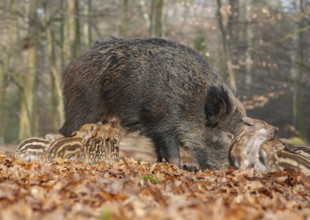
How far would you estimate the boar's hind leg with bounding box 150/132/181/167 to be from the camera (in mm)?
9969

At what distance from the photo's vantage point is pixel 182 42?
82.7 ft

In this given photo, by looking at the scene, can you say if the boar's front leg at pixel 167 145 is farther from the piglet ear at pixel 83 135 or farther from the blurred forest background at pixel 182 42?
the blurred forest background at pixel 182 42

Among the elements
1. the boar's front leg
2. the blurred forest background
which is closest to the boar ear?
the boar's front leg

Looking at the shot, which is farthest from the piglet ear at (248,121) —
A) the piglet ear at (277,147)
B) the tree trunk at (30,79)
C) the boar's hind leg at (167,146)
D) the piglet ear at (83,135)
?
the tree trunk at (30,79)

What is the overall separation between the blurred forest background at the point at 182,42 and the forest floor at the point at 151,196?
11.5 metres

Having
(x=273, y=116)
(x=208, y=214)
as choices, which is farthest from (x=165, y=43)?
(x=273, y=116)

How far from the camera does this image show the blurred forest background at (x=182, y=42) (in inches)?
890

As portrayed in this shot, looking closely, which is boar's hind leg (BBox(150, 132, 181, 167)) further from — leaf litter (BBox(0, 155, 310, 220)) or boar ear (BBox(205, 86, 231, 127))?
leaf litter (BBox(0, 155, 310, 220))

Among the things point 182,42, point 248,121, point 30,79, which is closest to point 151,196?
point 248,121

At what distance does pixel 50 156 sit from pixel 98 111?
1.34 meters

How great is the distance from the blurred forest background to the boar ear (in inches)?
352

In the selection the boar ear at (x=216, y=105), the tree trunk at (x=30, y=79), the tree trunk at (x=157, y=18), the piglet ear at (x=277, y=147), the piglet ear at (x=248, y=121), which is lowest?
the tree trunk at (x=30, y=79)

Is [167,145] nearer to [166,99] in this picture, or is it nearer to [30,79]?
[166,99]

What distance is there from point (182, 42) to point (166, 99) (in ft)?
51.0
